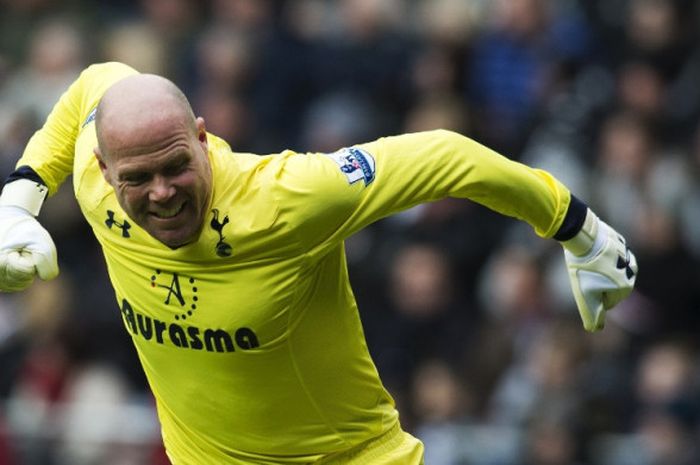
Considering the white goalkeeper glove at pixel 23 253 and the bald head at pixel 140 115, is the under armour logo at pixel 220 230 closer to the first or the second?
the bald head at pixel 140 115

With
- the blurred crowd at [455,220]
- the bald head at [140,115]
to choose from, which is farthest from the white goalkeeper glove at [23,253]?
the blurred crowd at [455,220]

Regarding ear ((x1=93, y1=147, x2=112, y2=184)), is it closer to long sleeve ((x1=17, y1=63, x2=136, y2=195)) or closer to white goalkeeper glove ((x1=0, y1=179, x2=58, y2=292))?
white goalkeeper glove ((x1=0, y1=179, x2=58, y2=292))

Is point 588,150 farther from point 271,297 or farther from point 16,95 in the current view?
point 271,297

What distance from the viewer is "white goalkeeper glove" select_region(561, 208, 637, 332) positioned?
20.9 ft

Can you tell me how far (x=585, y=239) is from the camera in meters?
6.34

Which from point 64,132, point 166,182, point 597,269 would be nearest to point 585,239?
point 597,269

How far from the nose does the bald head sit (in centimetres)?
12

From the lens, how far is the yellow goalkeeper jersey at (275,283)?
5805 millimetres

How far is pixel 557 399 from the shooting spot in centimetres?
1030

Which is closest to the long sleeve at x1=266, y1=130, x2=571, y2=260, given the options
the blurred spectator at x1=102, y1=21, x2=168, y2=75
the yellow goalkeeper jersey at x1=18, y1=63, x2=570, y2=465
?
the yellow goalkeeper jersey at x1=18, y1=63, x2=570, y2=465

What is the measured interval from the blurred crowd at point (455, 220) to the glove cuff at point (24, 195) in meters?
4.32

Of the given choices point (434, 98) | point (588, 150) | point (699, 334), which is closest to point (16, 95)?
point (434, 98)

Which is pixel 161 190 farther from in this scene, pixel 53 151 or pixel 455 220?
pixel 455 220

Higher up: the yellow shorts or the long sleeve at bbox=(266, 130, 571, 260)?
the long sleeve at bbox=(266, 130, 571, 260)
